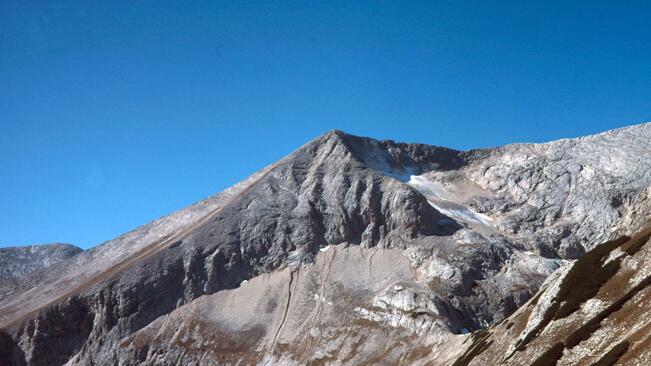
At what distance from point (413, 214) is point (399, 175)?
38922 millimetres

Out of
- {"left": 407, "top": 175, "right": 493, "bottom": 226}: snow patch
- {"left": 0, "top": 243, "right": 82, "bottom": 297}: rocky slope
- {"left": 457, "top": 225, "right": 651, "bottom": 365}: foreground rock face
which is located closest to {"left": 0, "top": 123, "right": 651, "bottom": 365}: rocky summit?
{"left": 407, "top": 175, "right": 493, "bottom": 226}: snow patch

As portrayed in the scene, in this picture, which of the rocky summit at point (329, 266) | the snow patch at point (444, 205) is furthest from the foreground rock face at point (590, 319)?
the snow patch at point (444, 205)

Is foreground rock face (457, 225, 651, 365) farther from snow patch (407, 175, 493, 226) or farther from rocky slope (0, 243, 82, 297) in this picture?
rocky slope (0, 243, 82, 297)

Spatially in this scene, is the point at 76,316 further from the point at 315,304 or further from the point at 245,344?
the point at 315,304

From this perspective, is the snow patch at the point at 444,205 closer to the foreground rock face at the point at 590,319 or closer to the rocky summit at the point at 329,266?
the rocky summit at the point at 329,266

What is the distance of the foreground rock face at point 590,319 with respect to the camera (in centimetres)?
3828

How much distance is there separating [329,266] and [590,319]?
90.6m

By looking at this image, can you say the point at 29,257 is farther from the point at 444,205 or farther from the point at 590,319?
the point at 590,319

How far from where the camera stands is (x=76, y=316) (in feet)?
405

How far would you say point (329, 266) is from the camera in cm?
13262

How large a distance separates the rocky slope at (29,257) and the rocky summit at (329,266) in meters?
39.1

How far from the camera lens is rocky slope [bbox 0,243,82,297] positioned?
581 feet

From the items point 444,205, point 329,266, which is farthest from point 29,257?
point 444,205

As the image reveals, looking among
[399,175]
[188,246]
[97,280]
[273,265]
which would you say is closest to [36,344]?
[97,280]
